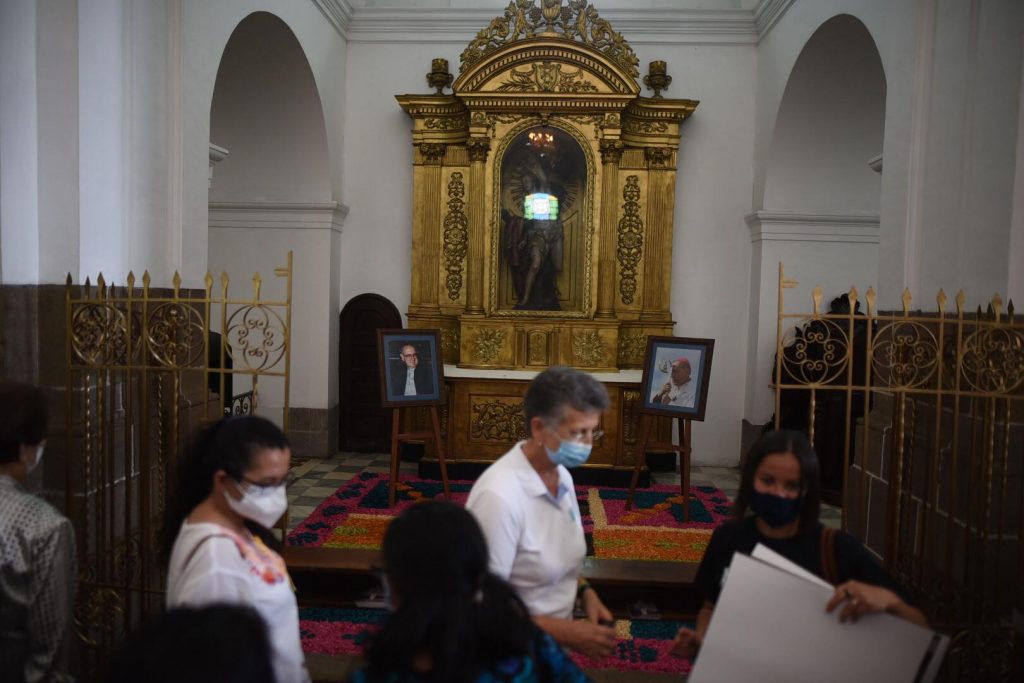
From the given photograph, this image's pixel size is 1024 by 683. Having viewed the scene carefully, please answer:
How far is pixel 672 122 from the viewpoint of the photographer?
8266mm

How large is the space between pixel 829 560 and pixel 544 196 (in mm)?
6564

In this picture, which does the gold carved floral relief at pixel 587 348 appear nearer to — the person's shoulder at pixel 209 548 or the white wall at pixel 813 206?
the white wall at pixel 813 206

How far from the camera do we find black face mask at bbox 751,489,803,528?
7.06 ft

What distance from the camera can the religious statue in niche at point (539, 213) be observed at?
8.27 metres

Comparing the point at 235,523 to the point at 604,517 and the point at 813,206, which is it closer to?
the point at 604,517

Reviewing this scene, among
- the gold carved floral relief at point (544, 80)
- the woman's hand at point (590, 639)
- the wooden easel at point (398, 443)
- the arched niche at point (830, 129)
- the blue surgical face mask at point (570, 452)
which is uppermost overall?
the gold carved floral relief at point (544, 80)

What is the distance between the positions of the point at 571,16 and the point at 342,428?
5214 millimetres

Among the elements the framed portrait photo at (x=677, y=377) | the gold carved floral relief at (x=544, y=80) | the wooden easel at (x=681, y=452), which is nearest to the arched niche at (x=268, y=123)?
the gold carved floral relief at (x=544, y=80)

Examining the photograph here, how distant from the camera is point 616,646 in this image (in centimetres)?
407

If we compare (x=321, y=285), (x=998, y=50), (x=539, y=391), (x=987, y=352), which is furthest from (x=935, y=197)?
(x=321, y=285)

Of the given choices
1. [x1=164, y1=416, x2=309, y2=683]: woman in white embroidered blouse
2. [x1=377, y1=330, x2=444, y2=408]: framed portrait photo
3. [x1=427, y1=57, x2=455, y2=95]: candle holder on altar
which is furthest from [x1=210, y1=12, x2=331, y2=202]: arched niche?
[x1=164, y1=416, x2=309, y2=683]: woman in white embroidered blouse

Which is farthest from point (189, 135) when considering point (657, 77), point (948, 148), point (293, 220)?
point (657, 77)

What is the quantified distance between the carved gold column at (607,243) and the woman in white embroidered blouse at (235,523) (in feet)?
20.8

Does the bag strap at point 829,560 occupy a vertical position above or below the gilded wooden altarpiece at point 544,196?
below
